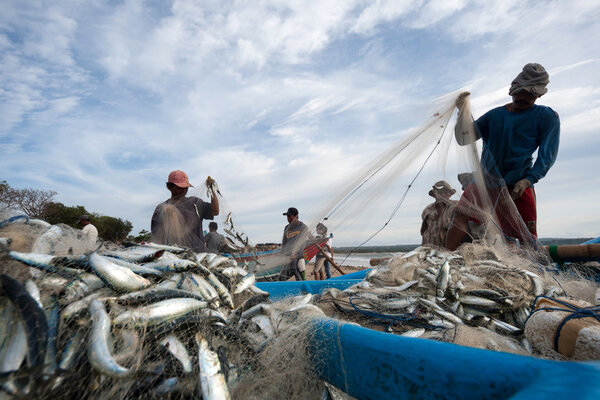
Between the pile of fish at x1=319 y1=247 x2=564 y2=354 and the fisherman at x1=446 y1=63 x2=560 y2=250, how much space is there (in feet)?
3.98

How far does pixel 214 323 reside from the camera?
2.01 metres

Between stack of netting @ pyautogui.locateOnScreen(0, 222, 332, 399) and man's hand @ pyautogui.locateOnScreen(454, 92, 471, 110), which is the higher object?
man's hand @ pyautogui.locateOnScreen(454, 92, 471, 110)

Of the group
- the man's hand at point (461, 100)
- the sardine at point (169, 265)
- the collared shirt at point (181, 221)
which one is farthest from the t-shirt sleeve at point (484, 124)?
the sardine at point (169, 265)

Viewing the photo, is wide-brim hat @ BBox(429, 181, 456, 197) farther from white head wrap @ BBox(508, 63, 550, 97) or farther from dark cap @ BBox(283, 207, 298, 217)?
dark cap @ BBox(283, 207, 298, 217)

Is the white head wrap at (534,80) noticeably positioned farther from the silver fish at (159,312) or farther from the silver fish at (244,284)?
the silver fish at (159,312)

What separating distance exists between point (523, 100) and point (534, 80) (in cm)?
32

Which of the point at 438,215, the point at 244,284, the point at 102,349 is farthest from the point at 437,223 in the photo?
the point at 102,349

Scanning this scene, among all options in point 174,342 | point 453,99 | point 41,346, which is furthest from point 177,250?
point 453,99

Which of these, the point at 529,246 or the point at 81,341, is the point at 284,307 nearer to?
the point at 81,341

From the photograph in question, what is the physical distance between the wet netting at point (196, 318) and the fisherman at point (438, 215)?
139 centimetres

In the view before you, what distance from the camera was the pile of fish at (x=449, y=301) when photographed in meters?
2.70

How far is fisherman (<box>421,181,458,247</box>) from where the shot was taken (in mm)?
5121

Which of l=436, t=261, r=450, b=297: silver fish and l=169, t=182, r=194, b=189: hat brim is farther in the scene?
l=169, t=182, r=194, b=189: hat brim

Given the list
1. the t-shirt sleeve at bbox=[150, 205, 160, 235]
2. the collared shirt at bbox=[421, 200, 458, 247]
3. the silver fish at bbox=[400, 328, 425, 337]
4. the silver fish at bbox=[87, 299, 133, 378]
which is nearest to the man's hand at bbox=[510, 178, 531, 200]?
Result: the collared shirt at bbox=[421, 200, 458, 247]
